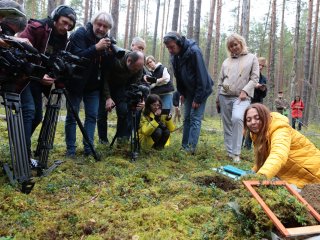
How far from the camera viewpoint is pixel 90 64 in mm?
4320

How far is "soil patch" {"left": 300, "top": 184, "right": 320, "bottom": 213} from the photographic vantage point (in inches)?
99.1

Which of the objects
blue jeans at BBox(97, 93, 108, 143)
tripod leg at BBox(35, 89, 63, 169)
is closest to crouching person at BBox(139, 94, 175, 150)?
blue jeans at BBox(97, 93, 108, 143)

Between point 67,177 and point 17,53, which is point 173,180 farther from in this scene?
point 17,53

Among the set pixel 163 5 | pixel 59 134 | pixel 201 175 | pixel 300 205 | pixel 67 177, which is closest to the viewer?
pixel 300 205

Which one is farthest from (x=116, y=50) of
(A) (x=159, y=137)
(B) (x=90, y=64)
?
(A) (x=159, y=137)

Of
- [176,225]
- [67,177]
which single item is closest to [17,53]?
[67,177]

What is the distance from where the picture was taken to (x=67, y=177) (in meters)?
3.62

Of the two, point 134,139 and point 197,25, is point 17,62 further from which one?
point 197,25

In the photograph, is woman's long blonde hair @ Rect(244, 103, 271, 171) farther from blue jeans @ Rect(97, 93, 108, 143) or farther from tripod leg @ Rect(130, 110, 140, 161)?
blue jeans @ Rect(97, 93, 108, 143)

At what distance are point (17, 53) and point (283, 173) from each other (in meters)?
2.73

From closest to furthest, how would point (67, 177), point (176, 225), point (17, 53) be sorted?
point (176, 225) → point (17, 53) → point (67, 177)

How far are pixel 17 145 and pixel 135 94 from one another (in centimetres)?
208

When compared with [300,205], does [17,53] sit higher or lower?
higher

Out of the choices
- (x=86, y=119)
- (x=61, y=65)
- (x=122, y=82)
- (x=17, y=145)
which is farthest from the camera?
(x=122, y=82)
